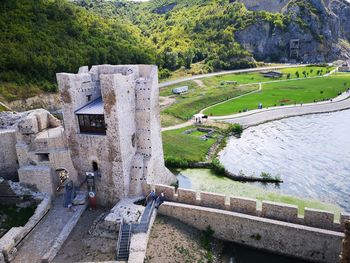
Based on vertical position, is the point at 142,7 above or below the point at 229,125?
above

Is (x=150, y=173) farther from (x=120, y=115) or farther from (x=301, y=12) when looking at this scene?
(x=301, y=12)

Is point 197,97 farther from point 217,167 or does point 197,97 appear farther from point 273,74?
point 273,74

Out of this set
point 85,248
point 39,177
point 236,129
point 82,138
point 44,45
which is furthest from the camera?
point 44,45

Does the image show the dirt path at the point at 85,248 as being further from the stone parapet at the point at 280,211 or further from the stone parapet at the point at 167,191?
the stone parapet at the point at 280,211

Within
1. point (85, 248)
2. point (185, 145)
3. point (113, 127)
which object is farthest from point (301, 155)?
point (85, 248)

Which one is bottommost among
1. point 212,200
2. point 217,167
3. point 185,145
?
point 217,167

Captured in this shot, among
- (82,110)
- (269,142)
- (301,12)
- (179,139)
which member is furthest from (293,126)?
(301,12)
